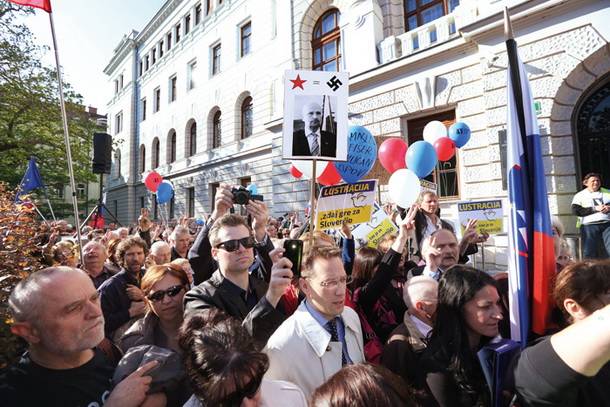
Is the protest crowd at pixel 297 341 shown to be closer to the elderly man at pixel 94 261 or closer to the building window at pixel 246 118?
the elderly man at pixel 94 261

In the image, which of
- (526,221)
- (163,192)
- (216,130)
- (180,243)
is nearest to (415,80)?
(180,243)

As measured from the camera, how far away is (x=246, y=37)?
16.9 meters

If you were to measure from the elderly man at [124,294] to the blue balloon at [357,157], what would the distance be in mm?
2994

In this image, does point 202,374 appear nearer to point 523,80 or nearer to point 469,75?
point 523,80

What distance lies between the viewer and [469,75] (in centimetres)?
842

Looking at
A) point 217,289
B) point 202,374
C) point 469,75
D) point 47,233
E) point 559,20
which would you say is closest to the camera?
point 202,374

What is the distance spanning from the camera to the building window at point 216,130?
18812mm

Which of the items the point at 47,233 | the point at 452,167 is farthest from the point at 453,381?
the point at 452,167

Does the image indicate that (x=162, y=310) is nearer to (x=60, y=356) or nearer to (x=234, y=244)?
(x=234, y=244)

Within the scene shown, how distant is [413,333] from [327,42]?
12063mm

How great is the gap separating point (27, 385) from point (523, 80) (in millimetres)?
2819

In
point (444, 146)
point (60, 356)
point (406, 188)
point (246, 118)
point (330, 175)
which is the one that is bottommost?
point (60, 356)

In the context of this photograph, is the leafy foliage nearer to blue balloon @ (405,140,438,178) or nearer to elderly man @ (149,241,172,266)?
elderly man @ (149,241,172,266)

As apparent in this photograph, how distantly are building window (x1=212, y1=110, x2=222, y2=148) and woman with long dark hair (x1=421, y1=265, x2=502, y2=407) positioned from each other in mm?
18232
